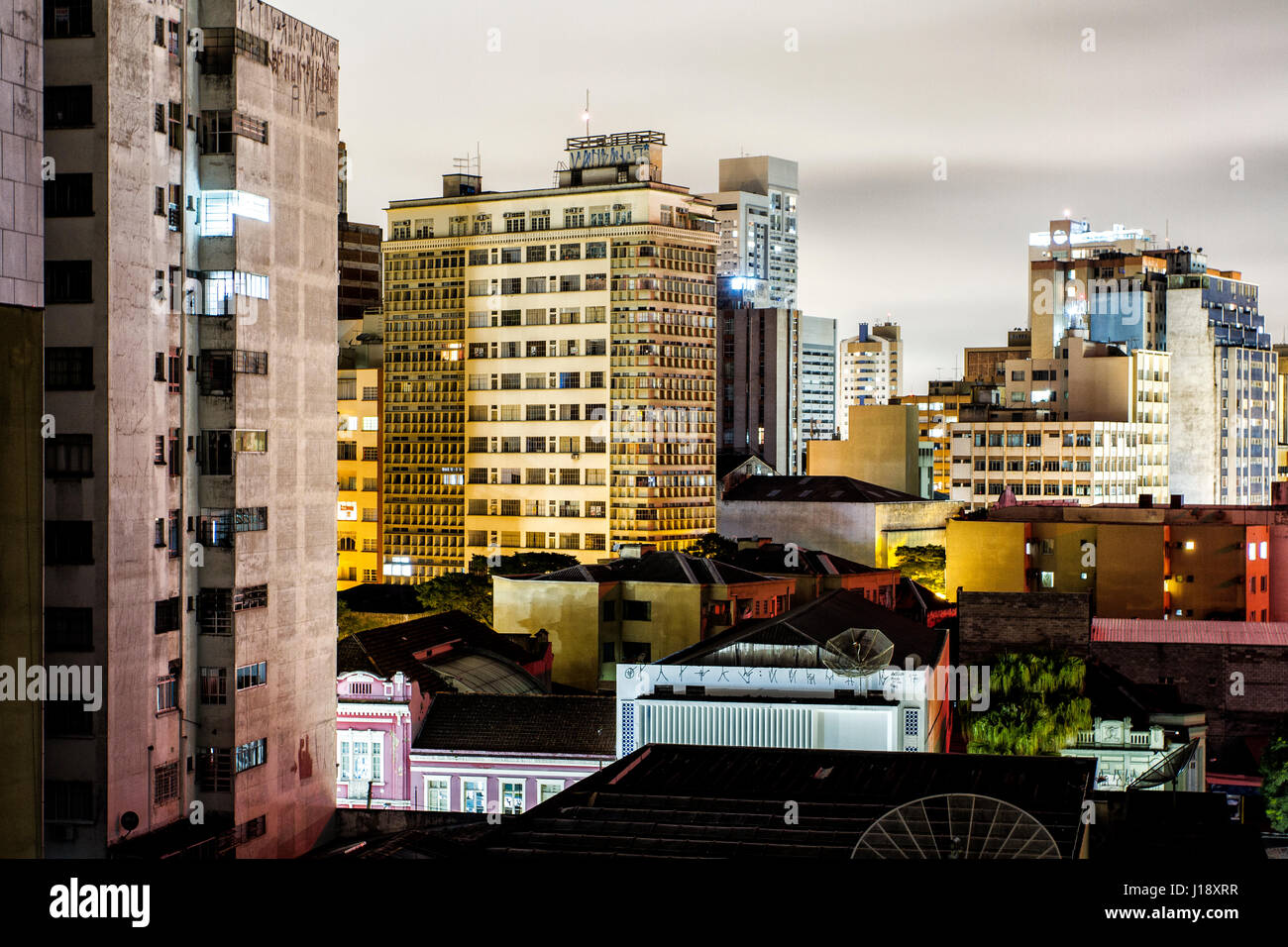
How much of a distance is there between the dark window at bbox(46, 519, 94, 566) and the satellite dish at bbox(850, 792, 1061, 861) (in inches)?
1087

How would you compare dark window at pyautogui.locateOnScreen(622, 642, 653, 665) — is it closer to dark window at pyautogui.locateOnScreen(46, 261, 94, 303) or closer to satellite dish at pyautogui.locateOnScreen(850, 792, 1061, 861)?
dark window at pyautogui.locateOnScreen(46, 261, 94, 303)

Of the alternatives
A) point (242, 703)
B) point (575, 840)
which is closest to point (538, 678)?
point (242, 703)

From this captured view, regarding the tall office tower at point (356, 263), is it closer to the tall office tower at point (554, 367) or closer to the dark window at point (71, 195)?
the tall office tower at point (554, 367)

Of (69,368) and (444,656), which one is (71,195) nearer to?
(69,368)

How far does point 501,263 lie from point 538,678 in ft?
233

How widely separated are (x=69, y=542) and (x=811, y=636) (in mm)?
22501

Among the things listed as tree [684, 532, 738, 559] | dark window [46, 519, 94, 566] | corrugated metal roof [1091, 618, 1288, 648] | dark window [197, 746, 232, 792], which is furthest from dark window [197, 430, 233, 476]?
tree [684, 532, 738, 559]

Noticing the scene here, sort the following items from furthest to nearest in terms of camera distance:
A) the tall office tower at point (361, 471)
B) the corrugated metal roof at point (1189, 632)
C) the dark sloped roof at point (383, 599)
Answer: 1. the tall office tower at point (361, 471)
2. the dark sloped roof at point (383, 599)
3. the corrugated metal roof at point (1189, 632)

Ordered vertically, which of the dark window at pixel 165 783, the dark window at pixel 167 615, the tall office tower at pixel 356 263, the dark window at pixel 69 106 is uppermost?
the tall office tower at pixel 356 263

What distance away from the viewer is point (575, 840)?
25.8 m

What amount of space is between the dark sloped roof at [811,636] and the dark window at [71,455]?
57.5ft

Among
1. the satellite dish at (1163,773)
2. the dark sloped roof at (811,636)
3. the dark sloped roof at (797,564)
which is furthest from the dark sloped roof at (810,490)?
the satellite dish at (1163,773)

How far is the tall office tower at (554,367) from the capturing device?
135m
